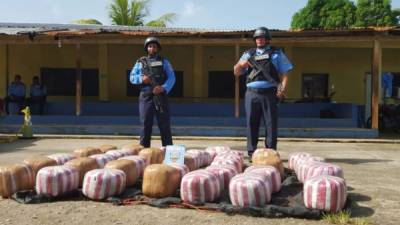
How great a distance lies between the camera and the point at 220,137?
44.7 ft

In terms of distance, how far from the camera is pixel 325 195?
441 cm

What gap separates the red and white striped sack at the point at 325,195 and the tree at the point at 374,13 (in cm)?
3641

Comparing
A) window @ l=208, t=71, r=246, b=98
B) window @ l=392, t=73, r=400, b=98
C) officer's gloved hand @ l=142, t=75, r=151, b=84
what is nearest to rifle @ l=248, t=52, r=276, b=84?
officer's gloved hand @ l=142, t=75, r=151, b=84

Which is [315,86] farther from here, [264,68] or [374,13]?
[374,13]

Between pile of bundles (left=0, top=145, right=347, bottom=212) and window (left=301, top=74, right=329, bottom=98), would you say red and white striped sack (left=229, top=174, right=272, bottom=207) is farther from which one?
window (left=301, top=74, right=329, bottom=98)

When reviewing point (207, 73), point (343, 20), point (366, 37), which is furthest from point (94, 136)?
point (343, 20)

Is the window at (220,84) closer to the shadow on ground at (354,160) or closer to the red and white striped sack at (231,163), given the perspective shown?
the shadow on ground at (354,160)

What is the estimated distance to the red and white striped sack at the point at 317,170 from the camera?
5.20 meters

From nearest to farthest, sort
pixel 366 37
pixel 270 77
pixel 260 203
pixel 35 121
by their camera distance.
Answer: pixel 260 203 → pixel 270 77 → pixel 366 37 → pixel 35 121

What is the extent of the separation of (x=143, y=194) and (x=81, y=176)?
30.7 inches

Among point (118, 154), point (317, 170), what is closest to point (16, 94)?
point (118, 154)

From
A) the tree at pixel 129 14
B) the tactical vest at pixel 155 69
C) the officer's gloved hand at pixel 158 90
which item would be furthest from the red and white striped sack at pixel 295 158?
the tree at pixel 129 14

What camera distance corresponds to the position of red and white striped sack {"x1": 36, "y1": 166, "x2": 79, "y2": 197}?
16.5 feet

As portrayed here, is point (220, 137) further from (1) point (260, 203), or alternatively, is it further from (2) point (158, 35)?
(1) point (260, 203)
